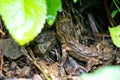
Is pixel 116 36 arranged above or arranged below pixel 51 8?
below

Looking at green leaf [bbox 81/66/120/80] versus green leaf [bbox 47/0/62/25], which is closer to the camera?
green leaf [bbox 81/66/120/80]

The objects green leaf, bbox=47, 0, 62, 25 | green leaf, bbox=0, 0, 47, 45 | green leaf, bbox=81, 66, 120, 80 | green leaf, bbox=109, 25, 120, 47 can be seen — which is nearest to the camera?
green leaf, bbox=81, 66, 120, 80

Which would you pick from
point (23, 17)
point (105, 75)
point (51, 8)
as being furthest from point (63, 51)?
point (105, 75)

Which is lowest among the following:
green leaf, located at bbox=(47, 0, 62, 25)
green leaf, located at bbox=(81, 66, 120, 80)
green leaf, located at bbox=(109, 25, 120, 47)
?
green leaf, located at bbox=(81, 66, 120, 80)

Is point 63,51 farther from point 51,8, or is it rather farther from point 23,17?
point 23,17

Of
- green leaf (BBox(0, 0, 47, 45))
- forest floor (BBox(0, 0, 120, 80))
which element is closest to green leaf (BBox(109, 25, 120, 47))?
forest floor (BBox(0, 0, 120, 80))

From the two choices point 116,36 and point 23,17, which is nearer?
point 23,17

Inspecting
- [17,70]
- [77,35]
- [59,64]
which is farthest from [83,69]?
[17,70]

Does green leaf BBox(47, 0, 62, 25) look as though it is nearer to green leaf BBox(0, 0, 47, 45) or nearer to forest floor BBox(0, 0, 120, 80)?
forest floor BBox(0, 0, 120, 80)

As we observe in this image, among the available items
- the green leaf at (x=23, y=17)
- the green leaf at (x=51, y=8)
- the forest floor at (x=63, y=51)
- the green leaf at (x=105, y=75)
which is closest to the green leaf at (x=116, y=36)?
the forest floor at (x=63, y=51)
